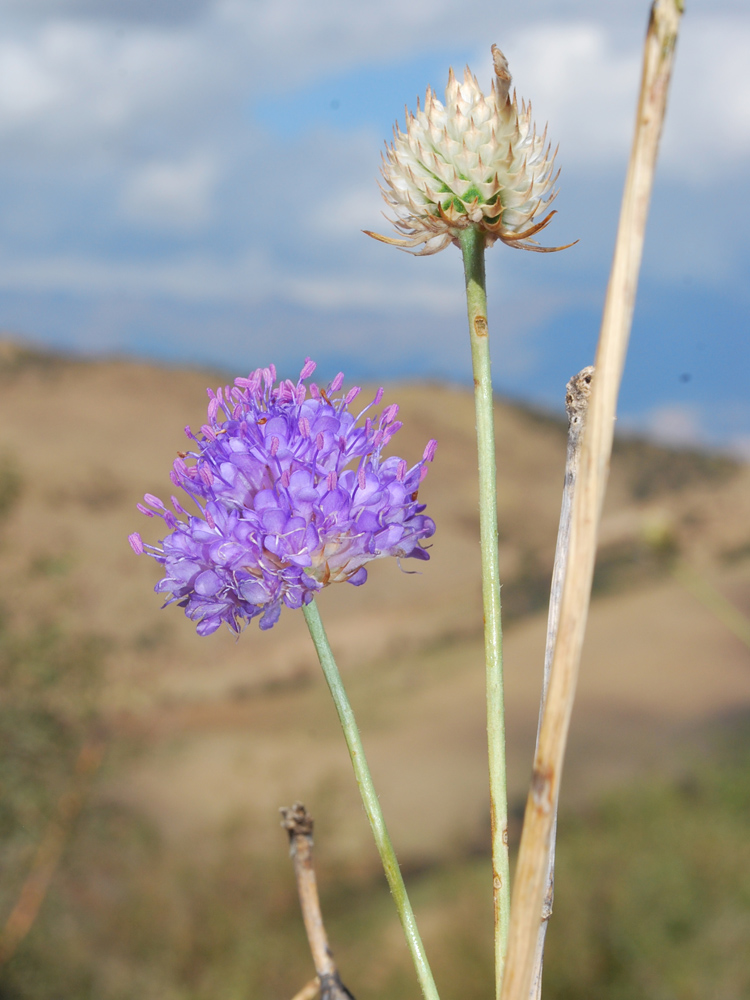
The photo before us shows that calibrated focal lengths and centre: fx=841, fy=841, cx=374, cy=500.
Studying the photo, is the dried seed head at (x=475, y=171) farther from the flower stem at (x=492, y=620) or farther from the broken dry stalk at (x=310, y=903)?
the broken dry stalk at (x=310, y=903)

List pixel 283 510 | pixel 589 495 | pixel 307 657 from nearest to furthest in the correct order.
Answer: pixel 589 495 < pixel 283 510 < pixel 307 657

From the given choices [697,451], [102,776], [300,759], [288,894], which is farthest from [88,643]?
Answer: [697,451]

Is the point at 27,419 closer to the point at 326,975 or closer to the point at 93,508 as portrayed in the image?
the point at 93,508

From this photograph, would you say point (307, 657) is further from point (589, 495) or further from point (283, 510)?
point (589, 495)

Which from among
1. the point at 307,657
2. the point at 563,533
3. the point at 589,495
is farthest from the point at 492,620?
the point at 307,657

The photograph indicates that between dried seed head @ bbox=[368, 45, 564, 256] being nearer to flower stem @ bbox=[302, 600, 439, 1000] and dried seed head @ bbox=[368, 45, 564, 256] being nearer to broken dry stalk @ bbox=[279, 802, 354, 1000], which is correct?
flower stem @ bbox=[302, 600, 439, 1000]

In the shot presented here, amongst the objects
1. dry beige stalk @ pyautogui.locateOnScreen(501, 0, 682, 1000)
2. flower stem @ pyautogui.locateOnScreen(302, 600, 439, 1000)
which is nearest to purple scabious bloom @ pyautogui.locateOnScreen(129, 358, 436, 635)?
flower stem @ pyautogui.locateOnScreen(302, 600, 439, 1000)

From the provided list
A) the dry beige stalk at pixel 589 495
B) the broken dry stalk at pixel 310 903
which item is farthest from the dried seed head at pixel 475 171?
the broken dry stalk at pixel 310 903
